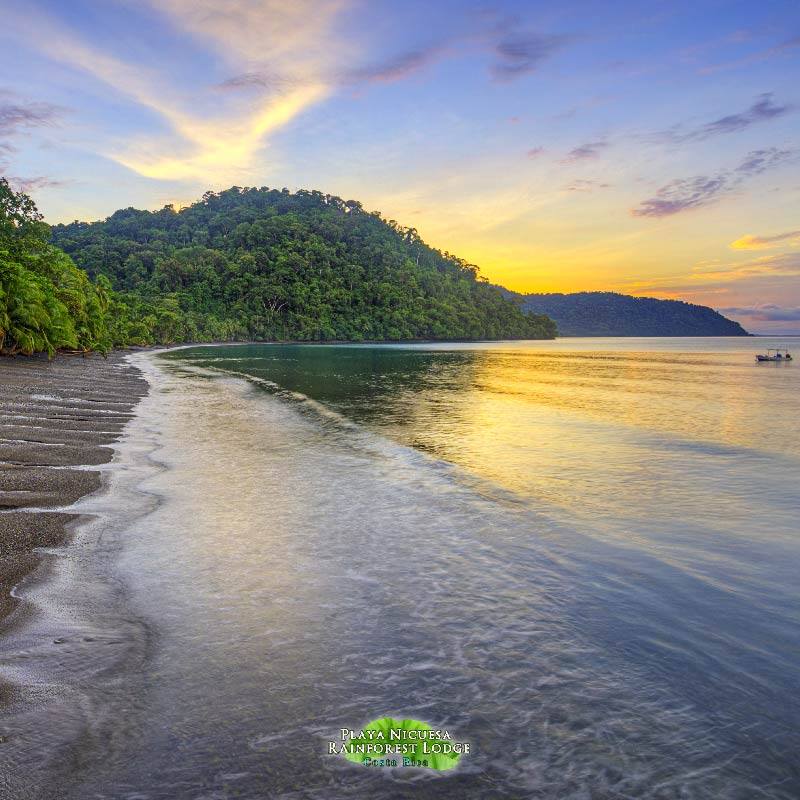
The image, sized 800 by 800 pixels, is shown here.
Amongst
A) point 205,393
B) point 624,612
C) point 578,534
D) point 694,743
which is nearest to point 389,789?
point 694,743

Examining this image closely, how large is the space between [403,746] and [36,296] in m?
50.1

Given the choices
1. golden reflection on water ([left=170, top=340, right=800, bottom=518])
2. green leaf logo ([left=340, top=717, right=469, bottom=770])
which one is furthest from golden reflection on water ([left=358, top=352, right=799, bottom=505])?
green leaf logo ([left=340, top=717, right=469, bottom=770])

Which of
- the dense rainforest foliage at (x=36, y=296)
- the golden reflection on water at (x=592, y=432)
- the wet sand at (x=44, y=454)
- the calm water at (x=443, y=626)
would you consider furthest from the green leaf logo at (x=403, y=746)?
the dense rainforest foliage at (x=36, y=296)

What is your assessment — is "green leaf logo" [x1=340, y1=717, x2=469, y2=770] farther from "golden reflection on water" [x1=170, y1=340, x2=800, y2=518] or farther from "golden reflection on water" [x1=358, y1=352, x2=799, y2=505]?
"golden reflection on water" [x1=358, y1=352, x2=799, y2=505]

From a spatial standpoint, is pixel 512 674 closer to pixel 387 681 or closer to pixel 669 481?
pixel 387 681

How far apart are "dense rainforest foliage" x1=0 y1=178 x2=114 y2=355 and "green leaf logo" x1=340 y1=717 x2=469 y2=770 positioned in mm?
48403

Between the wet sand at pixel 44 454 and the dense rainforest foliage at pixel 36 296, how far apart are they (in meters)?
9.45

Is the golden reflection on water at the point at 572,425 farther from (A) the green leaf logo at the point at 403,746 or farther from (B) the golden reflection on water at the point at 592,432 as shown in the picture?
(A) the green leaf logo at the point at 403,746

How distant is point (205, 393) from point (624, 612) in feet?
121

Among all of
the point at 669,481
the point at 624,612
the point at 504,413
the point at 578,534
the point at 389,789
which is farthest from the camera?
the point at 504,413

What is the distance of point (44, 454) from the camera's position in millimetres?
16656

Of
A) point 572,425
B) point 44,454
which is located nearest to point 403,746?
point 44,454

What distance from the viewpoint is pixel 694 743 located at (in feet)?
19.0

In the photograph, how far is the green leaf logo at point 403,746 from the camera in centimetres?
543
